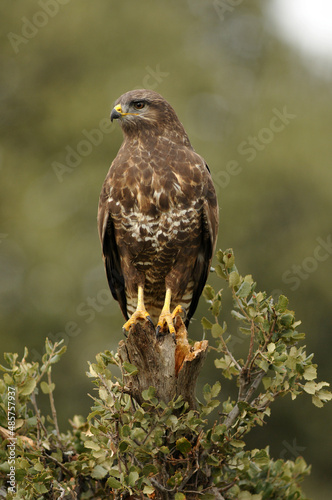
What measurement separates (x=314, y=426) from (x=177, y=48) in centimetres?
745

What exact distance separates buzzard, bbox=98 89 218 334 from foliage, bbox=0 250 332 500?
78 cm

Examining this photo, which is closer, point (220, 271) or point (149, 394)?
point (149, 394)

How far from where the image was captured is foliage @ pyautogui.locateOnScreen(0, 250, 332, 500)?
3039mm

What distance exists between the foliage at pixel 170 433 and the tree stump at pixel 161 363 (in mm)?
92

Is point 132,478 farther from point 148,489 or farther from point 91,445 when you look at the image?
point 91,445

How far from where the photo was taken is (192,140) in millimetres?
11133

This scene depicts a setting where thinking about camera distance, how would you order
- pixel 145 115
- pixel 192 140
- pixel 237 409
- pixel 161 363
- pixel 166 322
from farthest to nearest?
1. pixel 192 140
2. pixel 145 115
3. pixel 166 322
4. pixel 161 363
5. pixel 237 409

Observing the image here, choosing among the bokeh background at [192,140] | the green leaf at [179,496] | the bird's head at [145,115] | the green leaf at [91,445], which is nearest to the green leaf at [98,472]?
the green leaf at [91,445]

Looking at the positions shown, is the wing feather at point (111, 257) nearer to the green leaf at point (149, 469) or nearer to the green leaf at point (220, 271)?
the green leaf at point (220, 271)

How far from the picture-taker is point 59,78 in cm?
1282

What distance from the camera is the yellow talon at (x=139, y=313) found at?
4.08 metres

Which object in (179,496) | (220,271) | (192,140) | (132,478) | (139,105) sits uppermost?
(192,140)

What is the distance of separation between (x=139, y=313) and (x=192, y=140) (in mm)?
7318

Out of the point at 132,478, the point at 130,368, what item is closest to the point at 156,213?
the point at 130,368
